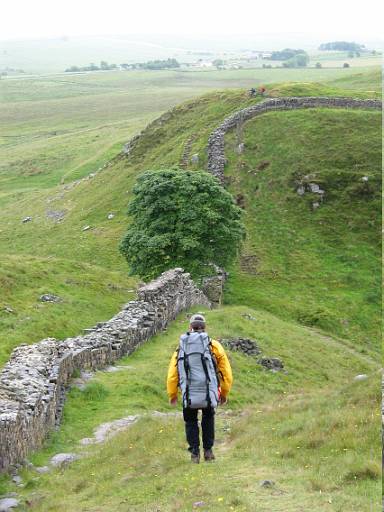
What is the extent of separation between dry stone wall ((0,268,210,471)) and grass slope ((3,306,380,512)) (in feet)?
2.52

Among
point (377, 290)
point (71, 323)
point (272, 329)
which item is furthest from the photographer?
point (377, 290)

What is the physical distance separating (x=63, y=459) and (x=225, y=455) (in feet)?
17.4

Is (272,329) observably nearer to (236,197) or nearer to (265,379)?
(265,379)

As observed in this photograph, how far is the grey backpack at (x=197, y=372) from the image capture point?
1530 centimetres

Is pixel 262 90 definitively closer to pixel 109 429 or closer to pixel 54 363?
pixel 54 363

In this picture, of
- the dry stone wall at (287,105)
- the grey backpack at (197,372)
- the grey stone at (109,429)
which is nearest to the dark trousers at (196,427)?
the grey backpack at (197,372)

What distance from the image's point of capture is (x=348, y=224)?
6144cm

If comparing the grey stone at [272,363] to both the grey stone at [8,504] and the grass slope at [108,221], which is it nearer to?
the grass slope at [108,221]

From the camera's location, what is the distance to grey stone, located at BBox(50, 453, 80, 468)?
1895cm

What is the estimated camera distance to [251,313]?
42.8 meters

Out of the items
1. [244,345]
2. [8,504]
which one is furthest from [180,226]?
[8,504]

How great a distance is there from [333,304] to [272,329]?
529 inches

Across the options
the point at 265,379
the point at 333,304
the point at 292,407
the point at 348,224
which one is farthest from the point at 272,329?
the point at 348,224

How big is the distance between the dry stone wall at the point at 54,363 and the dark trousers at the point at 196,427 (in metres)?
4.74
